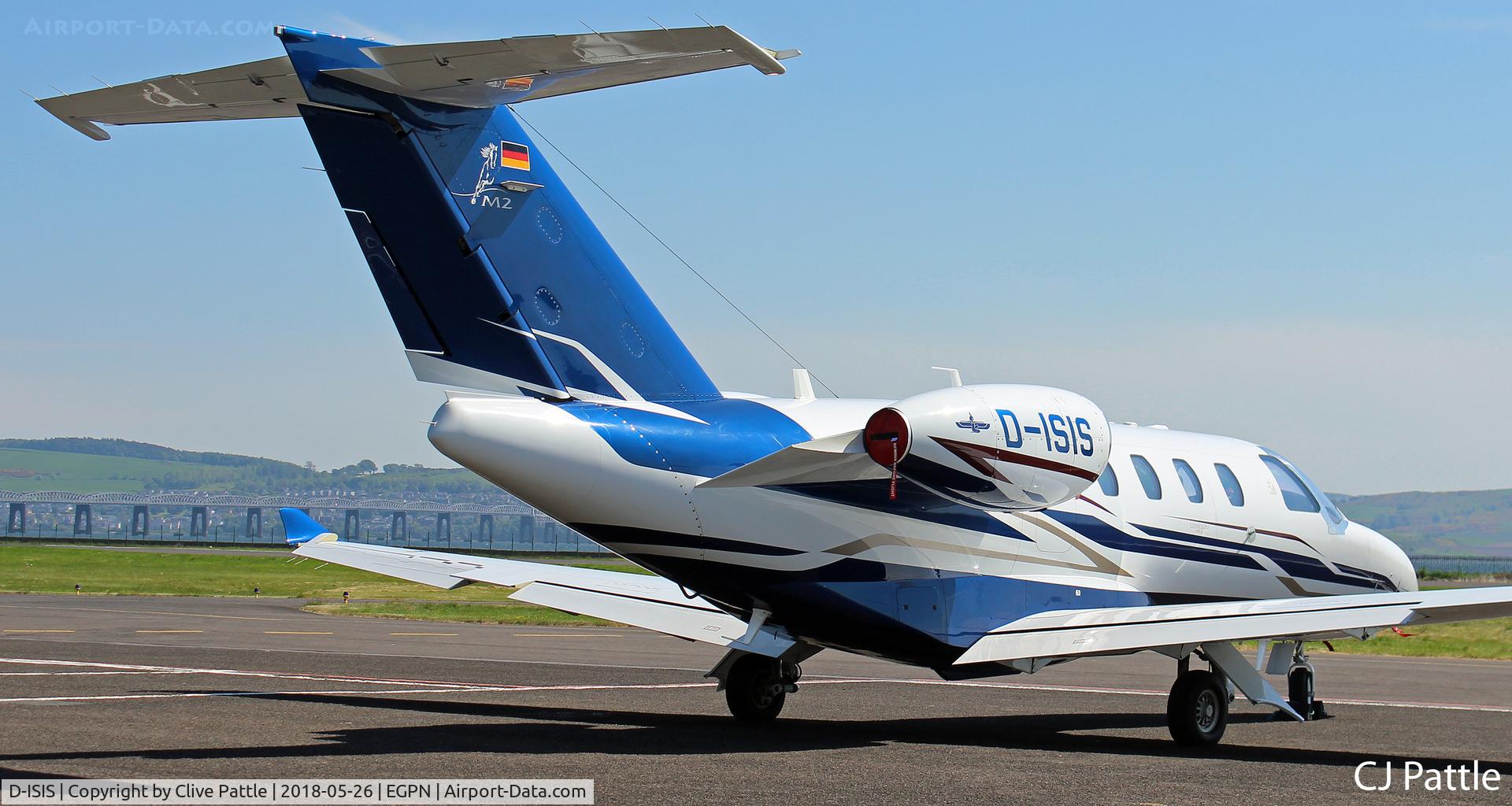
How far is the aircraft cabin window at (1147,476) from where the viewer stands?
17562mm

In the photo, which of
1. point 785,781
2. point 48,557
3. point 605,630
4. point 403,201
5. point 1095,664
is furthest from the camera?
point 48,557

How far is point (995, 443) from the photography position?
1371 cm

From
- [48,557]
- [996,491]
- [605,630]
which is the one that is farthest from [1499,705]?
[48,557]

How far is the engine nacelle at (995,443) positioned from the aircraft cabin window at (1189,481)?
371 centimetres

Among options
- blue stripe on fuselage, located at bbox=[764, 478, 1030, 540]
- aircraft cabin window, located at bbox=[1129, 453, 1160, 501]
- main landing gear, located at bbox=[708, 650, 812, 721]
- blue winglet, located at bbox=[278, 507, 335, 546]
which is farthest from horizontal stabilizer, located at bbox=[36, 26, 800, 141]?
blue winglet, located at bbox=[278, 507, 335, 546]

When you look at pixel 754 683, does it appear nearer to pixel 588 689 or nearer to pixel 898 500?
pixel 898 500

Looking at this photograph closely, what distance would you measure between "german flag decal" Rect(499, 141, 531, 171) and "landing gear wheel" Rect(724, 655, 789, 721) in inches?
237

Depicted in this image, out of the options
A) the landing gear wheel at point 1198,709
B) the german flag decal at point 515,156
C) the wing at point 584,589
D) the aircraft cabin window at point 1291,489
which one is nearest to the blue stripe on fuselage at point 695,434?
the wing at point 584,589

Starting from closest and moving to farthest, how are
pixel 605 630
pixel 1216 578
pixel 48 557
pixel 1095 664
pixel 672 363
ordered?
pixel 672 363
pixel 1216 578
pixel 1095 664
pixel 605 630
pixel 48 557

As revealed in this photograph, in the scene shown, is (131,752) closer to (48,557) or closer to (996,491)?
(996,491)

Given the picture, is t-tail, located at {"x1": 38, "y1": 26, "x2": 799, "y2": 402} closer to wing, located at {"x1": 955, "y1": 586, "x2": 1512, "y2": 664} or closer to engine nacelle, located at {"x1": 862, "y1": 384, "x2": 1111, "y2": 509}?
engine nacelle, located at {"x1": 862, "y1": 384, "x2": 1111, "y2": 509}

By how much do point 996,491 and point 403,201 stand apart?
5.90 meters

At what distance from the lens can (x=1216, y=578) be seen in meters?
18.3

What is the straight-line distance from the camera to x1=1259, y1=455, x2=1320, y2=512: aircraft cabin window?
62.8ft
